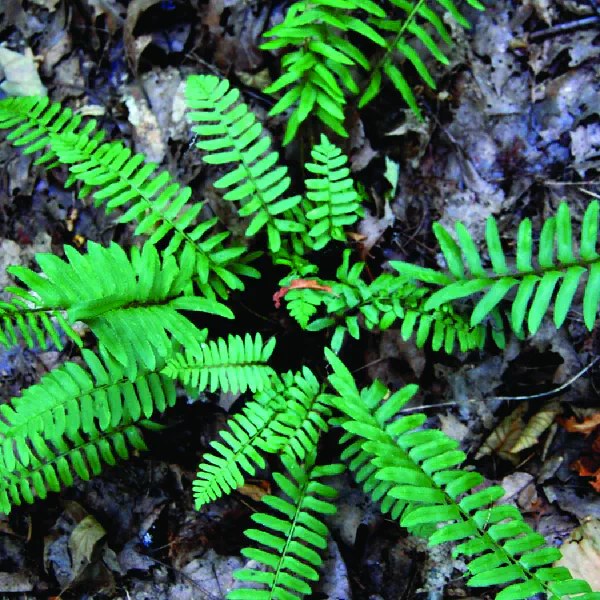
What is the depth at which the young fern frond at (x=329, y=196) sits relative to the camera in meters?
3.11

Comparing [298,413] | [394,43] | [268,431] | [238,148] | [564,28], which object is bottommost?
[268,431]

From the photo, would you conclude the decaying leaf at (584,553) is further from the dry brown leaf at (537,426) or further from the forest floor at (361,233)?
the dry brown leaf at (537,426)

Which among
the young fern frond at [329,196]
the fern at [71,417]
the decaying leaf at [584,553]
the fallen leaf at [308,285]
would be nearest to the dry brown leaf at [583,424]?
the decaying leaf at [584,553]

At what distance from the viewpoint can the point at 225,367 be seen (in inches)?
116

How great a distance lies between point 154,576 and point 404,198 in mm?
2787

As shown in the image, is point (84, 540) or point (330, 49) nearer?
point (330, 49)

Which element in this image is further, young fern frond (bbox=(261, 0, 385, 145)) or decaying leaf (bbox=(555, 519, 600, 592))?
young fern frond (bbox=(261, 0, 385, 145))

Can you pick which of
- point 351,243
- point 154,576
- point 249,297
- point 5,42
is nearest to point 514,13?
point 351,243

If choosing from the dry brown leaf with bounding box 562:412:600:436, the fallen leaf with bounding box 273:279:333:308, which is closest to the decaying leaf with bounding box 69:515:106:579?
the fallen leaf with bounding box 273:279:333:308

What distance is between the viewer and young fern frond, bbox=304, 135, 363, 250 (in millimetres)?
3105

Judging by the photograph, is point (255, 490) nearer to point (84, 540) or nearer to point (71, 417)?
point (84, 540)

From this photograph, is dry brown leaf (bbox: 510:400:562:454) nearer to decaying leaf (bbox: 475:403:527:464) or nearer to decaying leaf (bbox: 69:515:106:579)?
decaying leaf (bbox: 475:403:527:464)

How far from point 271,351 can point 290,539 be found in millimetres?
962

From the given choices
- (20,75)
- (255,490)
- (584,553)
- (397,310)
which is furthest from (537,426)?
(20,75)
